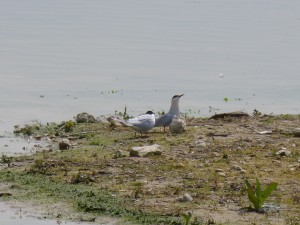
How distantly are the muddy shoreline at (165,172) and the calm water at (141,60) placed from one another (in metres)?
2.30

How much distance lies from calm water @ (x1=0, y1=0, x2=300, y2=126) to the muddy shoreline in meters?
2.30

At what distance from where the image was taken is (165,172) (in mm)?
11055

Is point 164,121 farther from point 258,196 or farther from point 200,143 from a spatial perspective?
point 258,196

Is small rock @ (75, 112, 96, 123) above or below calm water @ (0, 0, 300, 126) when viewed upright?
below

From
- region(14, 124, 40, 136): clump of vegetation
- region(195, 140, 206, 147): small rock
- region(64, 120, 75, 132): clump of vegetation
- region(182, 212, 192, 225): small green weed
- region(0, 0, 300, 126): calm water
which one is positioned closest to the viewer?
region(182, 212, 192, 225): small green weed

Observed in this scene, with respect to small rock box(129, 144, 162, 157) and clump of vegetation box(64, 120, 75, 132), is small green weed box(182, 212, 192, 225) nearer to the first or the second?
small rock box(129, 144, 162, 157)

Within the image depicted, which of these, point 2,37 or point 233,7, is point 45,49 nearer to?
point 2,37

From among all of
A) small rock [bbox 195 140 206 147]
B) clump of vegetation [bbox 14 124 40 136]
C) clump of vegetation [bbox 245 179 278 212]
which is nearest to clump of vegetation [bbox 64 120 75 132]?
clump of vegetation [bbox 14 124 40 136]

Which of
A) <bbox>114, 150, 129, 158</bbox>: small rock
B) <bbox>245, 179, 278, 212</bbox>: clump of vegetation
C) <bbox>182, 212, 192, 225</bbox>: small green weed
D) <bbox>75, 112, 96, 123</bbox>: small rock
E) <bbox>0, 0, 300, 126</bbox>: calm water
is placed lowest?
<bbox>182, 212, 192, 225</bbox>: small green weed

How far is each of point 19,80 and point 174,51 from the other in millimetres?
5324

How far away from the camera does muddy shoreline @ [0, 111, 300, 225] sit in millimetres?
9688

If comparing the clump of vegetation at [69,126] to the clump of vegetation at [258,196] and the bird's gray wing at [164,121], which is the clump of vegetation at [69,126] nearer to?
the bird's gray wing at [164,121]

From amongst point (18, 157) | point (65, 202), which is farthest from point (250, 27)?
point (65, 202)

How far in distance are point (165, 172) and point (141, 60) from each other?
10772mm
